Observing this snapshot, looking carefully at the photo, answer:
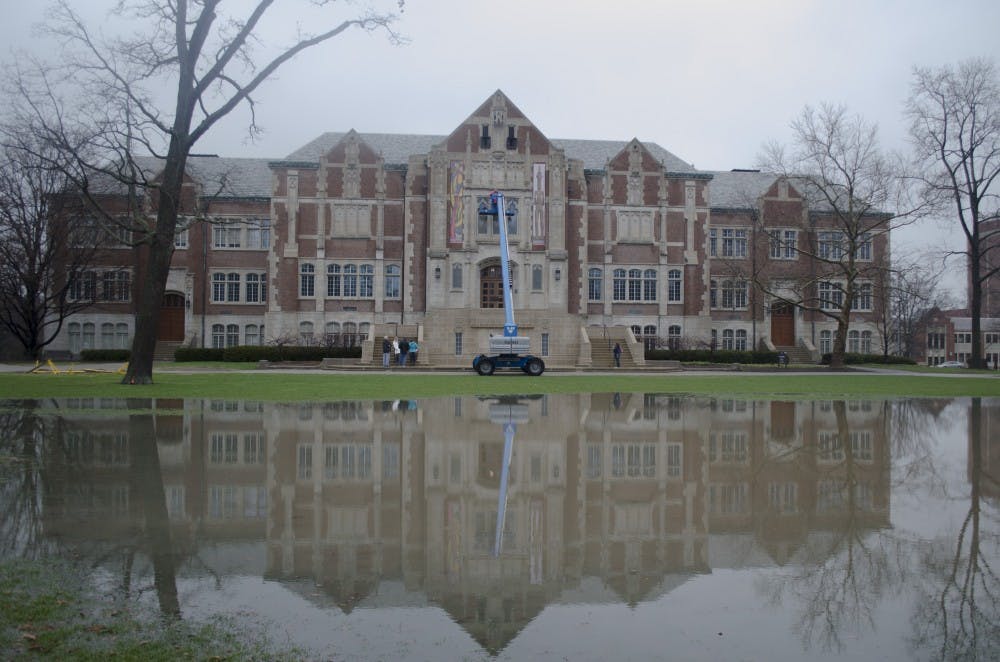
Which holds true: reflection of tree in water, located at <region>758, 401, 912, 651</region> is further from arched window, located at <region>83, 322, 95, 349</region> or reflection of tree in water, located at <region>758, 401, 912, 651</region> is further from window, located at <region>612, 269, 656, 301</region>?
arched window, located at <region>83, 322, 95, 349</region>

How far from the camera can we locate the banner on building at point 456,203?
5083 centimetres

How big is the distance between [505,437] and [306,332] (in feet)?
135

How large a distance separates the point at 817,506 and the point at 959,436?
7.62m

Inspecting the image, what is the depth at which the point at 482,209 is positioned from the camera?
2032 inches

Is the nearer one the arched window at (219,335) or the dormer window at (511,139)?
the dormer window at (511,139)

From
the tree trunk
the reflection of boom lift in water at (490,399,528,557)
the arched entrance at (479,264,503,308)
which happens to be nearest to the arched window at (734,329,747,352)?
the arched entrance at (479,264,503,308)

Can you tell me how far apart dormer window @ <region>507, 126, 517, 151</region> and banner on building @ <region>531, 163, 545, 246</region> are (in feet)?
5.72

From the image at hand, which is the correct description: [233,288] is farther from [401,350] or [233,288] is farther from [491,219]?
[491,219]

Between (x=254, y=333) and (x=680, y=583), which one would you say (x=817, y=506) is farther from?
(x=254, y=333)

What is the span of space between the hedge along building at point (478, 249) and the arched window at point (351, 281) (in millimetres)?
89

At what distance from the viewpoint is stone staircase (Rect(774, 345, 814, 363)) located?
180 ft

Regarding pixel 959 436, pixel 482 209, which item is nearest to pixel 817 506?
pixel 959 436

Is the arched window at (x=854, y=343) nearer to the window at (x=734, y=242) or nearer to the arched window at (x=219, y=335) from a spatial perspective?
the window at (x=734, y=242)

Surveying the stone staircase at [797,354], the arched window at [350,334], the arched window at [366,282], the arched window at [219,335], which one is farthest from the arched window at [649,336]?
the arched window at [219,335]
